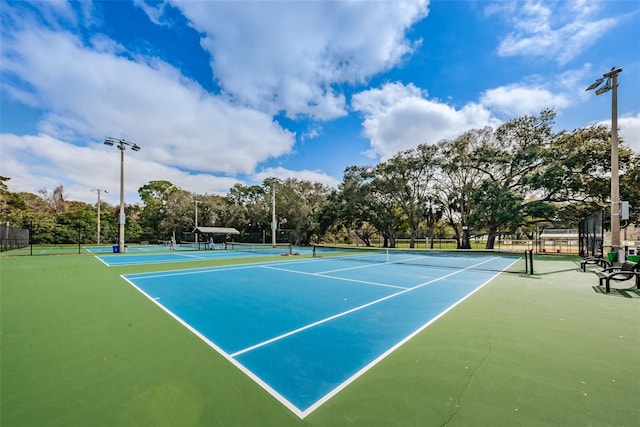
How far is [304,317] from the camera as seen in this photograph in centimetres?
548

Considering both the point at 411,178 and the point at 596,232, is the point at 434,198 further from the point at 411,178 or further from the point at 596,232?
the point at 596,232


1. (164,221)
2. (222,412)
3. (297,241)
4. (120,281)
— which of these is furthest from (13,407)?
(164,221)

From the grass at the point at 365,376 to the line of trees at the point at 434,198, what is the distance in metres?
21.9

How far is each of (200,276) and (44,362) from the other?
23.7ft

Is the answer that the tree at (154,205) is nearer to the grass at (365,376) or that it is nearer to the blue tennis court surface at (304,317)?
the blue tennis court surface at (304,317)

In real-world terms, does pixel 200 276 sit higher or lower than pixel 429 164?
lower

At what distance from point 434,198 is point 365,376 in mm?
31745

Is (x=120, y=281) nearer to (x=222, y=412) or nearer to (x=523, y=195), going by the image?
(x=222, y=412)

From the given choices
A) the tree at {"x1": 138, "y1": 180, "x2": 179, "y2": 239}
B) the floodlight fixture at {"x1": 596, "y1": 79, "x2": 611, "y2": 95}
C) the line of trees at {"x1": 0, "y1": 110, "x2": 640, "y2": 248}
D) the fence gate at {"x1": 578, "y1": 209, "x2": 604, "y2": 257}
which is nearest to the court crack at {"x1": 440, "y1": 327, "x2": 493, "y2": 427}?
the floodlight fixture at {"x1": 596, "y1": 79, "x2": 611, "y2": 95}

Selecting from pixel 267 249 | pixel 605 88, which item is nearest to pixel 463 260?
pixel 605 88

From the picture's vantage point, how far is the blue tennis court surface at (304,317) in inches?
130

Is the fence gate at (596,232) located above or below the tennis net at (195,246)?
above

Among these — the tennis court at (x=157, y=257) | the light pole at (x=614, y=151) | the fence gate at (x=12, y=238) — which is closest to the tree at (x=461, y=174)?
the light pole at (x=614, y=151)

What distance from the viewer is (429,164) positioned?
1184 inches
